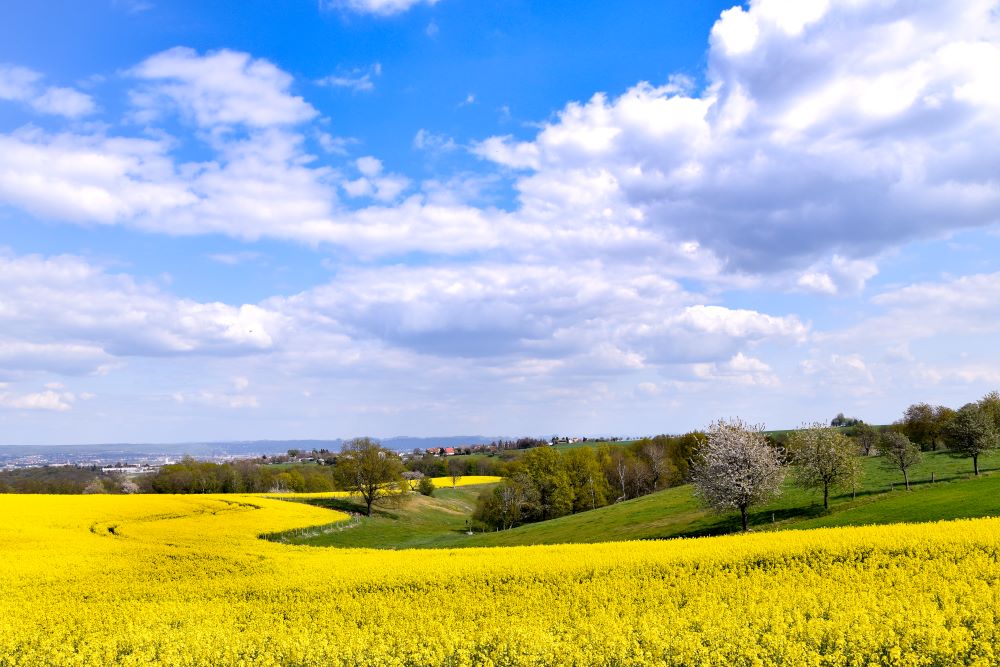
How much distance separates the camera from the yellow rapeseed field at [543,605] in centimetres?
1455

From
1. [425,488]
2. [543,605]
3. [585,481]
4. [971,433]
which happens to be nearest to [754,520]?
[971,433]

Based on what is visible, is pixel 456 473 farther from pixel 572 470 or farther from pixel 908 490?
pixel 908 490

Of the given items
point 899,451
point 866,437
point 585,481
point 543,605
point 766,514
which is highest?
point 899,451

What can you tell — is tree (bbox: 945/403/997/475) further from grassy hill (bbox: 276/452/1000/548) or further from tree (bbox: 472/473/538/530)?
tree (bbox: 472/473/538/530)

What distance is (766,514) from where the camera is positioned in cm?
5000

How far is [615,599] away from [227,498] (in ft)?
250

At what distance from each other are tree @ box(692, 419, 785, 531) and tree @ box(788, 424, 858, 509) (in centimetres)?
268

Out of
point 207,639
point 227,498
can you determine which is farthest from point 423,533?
point 207,639

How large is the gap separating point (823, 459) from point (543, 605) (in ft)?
114

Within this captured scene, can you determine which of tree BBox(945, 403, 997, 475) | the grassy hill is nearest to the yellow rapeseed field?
the grassy hill

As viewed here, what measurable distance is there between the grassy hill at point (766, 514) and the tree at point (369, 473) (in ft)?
11.4

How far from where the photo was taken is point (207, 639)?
20438 millimetres

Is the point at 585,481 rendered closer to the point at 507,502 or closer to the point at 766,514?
the point at 507,502

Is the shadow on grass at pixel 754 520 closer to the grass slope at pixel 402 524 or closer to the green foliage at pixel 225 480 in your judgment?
the grass slope at pixel 402 524
